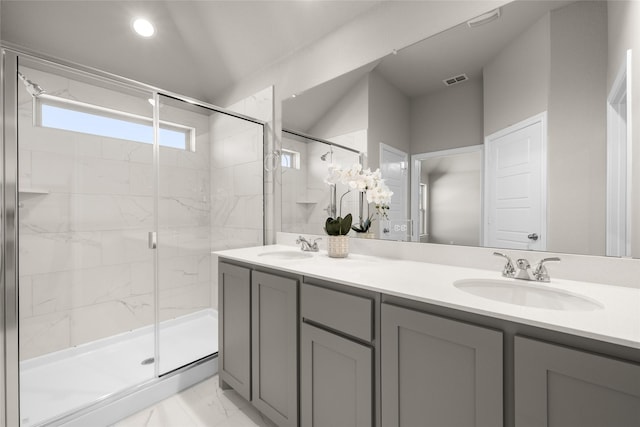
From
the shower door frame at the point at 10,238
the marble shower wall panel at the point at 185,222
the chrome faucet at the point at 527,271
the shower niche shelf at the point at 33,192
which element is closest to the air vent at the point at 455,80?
the chrome faucet at the point at 527,271

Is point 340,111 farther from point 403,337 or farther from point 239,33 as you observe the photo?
point 403,337

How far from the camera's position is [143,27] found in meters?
2.33

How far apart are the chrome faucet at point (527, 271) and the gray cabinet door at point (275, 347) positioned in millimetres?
902

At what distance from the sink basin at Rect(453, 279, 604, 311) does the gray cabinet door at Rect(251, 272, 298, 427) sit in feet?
2.43

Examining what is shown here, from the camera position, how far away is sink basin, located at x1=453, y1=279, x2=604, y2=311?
957mm

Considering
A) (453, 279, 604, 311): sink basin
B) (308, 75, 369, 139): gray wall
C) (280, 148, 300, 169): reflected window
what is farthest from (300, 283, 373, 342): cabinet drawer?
(280, 148, 300, 169): reflected window

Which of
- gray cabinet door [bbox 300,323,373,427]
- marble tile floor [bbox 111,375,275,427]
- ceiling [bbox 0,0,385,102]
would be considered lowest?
marble tile floor [bbox 111,375,275,427]

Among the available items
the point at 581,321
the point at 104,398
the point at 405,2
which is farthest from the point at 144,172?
the point at 581,321

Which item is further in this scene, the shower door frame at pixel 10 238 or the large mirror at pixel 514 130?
the shower door frame at pixel 10 238

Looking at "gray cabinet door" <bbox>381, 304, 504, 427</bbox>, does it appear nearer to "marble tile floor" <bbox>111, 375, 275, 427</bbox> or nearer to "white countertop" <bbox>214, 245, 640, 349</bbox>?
"white countertop" <bbox>214, 245, 640, 349</bbox>

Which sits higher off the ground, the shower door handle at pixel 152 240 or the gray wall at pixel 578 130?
the gray wall at pixel 578 130

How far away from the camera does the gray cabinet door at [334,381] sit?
3.43 ft

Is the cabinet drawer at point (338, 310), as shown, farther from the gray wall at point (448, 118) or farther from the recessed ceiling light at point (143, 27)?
the recessed ceiling light at point (143, 27)

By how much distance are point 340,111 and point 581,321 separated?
63.8 inches
